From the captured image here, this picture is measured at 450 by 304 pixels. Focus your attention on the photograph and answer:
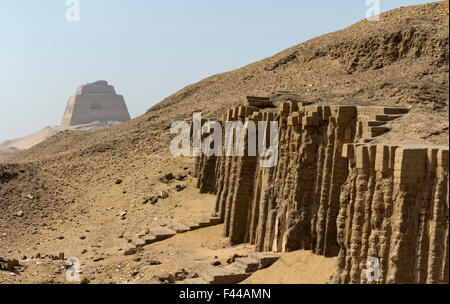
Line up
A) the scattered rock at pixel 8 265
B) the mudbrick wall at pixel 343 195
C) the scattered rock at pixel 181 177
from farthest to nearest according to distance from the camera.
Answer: the scattered rock at pixel 181 177 < the scattered rock at pixel 8 265 < the mudbrick wall at pixel 343 195

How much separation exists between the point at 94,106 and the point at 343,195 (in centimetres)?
9264

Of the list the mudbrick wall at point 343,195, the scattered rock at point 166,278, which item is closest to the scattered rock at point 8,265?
the scattered rock at point 166,278

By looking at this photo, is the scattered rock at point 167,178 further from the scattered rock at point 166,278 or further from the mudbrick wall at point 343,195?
the scattered rock at point 166,278

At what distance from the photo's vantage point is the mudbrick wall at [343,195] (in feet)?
38.7

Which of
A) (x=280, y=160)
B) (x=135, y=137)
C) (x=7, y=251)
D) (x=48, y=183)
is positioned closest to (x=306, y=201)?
(x=280, y=160)

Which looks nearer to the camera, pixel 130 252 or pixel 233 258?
pixel 233 258

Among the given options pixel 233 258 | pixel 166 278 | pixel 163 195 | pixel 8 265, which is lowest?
pixel 8 265

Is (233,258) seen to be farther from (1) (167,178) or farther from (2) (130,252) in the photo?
(1) (167,178)

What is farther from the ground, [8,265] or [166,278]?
[166,278]

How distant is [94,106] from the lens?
10388 centimetres

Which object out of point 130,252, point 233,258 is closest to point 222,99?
point 130,252

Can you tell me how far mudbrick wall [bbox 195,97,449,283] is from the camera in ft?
38.7

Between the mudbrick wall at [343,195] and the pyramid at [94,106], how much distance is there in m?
80.3
